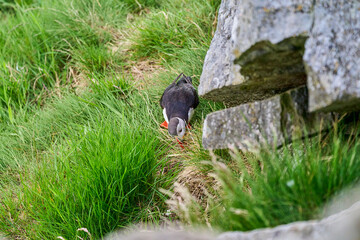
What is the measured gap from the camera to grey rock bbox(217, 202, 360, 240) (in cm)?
136

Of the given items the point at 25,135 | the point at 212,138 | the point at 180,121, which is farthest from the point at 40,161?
the point at 212,138

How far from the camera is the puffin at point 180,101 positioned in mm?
3804

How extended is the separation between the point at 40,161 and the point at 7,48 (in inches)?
85.0

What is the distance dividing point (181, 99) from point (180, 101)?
25mm

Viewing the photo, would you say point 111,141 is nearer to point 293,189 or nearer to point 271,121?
point 271,121

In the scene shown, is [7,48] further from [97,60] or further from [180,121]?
[180,121]

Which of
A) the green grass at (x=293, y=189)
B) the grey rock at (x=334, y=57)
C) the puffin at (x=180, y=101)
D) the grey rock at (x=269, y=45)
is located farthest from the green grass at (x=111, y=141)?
the grey rock at (x=269, y=45)

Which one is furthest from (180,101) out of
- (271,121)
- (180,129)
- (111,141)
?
(271,121)

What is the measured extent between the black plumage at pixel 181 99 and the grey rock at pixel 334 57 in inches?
79.0

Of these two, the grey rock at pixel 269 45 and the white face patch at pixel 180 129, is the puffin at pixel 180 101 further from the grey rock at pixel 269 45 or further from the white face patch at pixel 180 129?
the grey rock at pixel 269 45

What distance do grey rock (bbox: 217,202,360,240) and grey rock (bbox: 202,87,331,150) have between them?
533mm

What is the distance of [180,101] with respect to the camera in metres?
3.92

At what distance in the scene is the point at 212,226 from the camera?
2.16m

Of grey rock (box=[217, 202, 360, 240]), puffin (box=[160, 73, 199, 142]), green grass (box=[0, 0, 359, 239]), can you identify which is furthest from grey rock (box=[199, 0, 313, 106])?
puffin (box=[160, 73, 199, 142])
